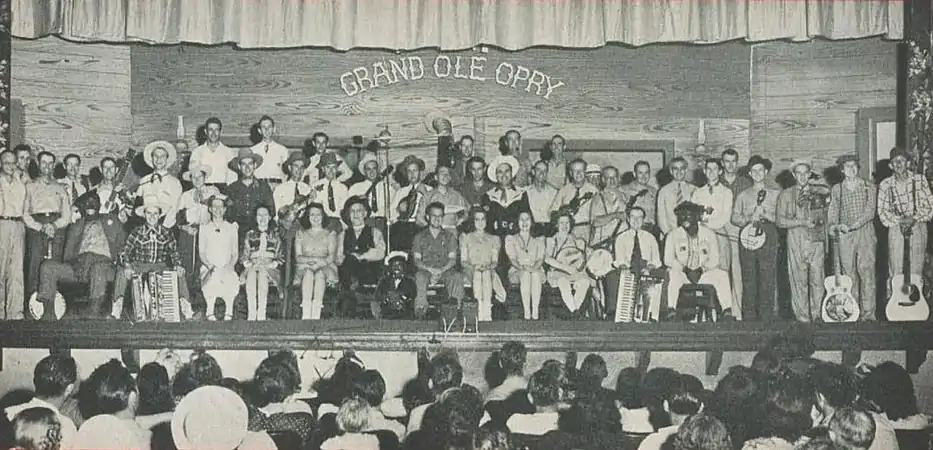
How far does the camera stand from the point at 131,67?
12.2 m

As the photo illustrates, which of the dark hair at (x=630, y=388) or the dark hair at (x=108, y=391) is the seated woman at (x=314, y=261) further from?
the dark hair at (x=630, y=388)

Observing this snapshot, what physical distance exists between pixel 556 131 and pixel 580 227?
156cm

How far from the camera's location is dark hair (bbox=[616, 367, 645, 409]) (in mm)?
8930

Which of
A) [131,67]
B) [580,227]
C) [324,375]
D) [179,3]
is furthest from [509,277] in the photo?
[131,67]

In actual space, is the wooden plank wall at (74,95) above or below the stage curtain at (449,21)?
below

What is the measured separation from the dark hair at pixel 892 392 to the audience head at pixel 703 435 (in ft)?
7.81

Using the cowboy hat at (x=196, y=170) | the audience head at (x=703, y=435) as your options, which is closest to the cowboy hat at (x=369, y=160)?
the cowboy hat at (x=196, y=170)

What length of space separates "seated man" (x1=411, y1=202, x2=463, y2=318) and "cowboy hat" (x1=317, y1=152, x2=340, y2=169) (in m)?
1.22

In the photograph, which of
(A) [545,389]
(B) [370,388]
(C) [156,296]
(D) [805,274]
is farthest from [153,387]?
(D) [805,274]

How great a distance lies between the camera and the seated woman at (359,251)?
35.1 ft

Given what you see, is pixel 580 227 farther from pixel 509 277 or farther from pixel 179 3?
pixel 179 3

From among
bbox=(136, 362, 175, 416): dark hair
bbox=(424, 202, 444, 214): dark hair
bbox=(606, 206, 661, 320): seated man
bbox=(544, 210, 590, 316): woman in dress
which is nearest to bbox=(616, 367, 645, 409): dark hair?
bbox=(606, 206, 661, 320): seated man

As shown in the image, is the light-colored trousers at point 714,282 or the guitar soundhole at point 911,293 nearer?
the guitar soundhole at point 911,293

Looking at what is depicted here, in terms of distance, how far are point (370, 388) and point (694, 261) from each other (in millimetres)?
3505
